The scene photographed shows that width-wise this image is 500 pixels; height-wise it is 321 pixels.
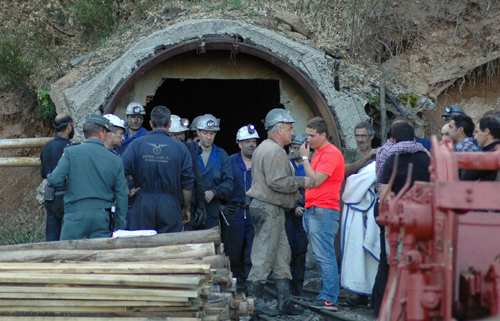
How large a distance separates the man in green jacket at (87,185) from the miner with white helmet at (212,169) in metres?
1.89

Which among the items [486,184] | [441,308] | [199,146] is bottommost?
[441,308]

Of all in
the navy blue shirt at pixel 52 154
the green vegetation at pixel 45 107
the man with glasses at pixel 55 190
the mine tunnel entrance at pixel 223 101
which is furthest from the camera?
the mine tunnel entrance at pixel 223 101

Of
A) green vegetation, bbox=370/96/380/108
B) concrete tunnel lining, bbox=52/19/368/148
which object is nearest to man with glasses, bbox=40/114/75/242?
concrete tunnel lining, bbox=52/19/368/148

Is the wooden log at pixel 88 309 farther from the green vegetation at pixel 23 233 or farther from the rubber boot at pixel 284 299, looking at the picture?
the green vegetation at pixel 23 233

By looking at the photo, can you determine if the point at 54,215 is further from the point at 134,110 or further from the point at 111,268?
the point at 111,268

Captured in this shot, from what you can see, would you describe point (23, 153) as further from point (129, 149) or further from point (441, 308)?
point (441, 308)

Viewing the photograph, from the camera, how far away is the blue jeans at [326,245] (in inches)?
222

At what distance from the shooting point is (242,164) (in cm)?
720

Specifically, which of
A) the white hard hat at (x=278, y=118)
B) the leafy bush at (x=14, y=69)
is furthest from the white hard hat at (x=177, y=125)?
the leafy bush at (x=14, y=69)

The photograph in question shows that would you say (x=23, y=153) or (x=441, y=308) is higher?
(x=23, y=153)

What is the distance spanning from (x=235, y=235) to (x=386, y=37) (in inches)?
189

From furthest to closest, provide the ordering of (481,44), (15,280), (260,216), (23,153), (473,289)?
(23,153) < (481,44) < (260,216) < (15,280) < (473,289)

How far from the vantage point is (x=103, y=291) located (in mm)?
3598

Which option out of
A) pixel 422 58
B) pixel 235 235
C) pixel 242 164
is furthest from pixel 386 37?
pixel 235 235
